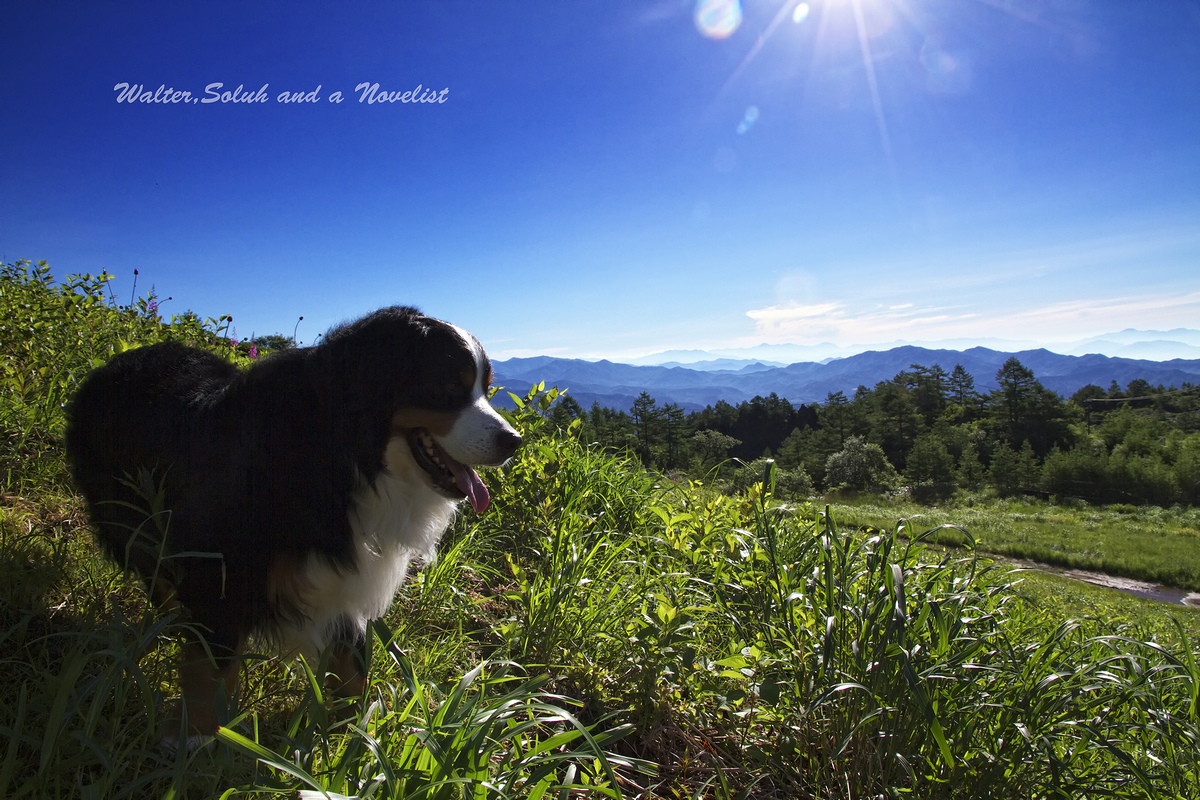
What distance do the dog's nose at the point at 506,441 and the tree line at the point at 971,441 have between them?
40.6 m

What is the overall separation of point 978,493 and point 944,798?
203ft

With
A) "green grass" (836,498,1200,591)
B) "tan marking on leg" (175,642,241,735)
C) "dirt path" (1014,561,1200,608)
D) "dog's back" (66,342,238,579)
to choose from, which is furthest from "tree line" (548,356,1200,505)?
"tan marking on leg" (175,642,241,735)

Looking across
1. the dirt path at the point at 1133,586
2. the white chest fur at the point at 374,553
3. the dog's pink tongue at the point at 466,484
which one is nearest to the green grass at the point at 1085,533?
the dirt path at the point at 1133,586

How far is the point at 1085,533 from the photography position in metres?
37.2

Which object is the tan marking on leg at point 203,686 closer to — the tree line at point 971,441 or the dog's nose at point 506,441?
the dog's nose at point 506,441

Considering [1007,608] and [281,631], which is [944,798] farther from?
[281,631]

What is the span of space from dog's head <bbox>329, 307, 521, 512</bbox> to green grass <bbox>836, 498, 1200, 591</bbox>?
25.4 meters

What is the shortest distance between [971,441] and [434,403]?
6827 centimetres

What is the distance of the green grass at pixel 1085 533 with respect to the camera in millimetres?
30375

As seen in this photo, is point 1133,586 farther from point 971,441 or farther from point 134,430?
point 134,430

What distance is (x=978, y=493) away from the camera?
52.3m

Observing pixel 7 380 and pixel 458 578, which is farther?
pixel 7 380

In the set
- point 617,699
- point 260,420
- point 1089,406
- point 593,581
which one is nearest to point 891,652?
point 617,699

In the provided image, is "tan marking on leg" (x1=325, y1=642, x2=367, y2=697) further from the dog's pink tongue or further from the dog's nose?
the dog's nose
